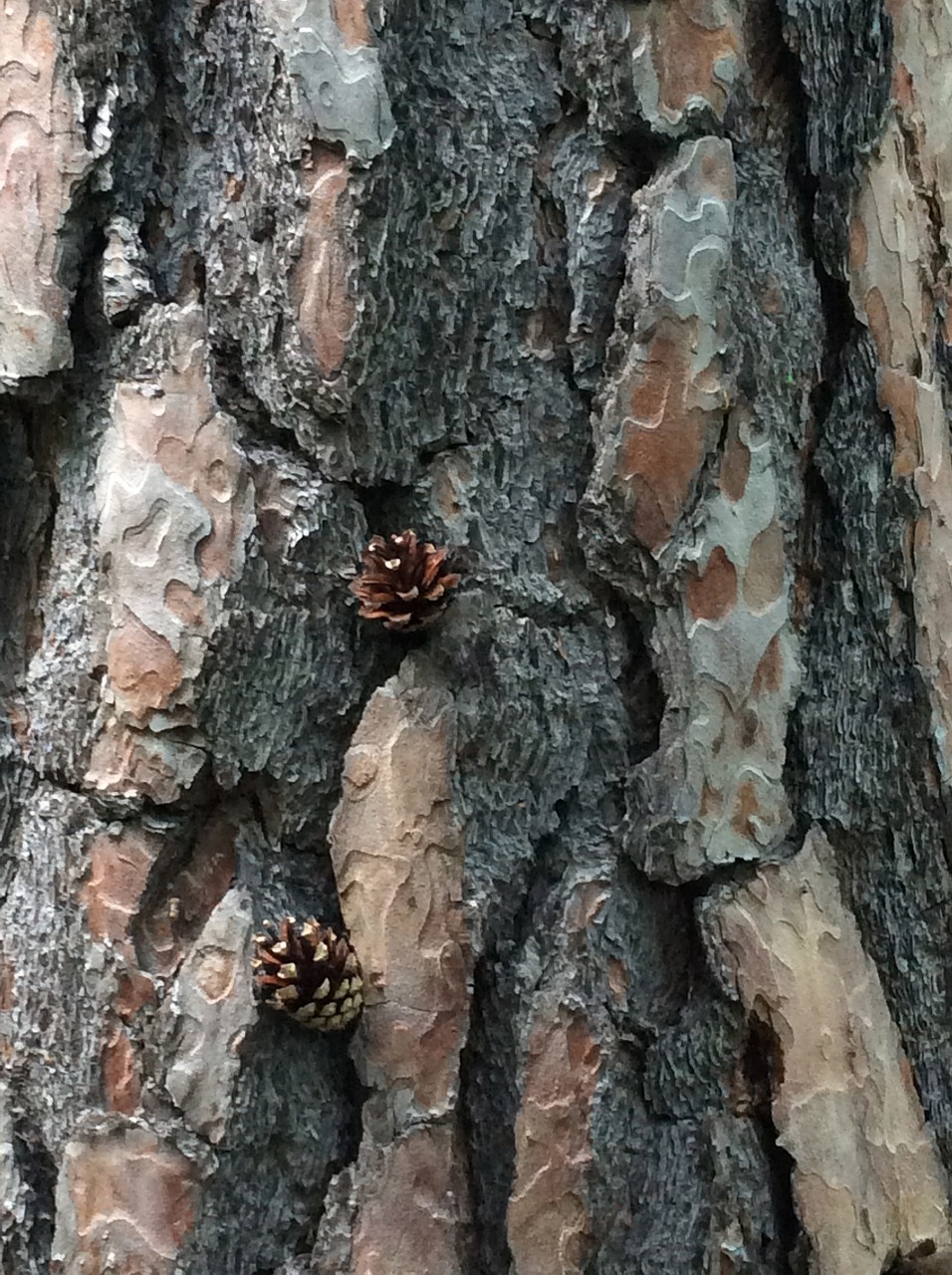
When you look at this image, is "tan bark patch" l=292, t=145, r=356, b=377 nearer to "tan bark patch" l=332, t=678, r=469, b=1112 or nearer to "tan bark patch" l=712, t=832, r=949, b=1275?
"tan bark patch" l=332, t=678, r=469, b=1112

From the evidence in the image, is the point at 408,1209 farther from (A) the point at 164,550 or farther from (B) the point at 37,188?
(B) the point at 37,188

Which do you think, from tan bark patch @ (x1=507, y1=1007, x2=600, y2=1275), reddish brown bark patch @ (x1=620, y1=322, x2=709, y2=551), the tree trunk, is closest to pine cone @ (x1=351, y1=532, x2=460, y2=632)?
the tree trunk

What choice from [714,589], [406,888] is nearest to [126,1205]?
[406,888]

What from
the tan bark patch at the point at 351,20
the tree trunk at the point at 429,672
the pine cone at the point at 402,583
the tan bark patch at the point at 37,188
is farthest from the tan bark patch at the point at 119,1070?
the tan bark patch at the point at 351,20

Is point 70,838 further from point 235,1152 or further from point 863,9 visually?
point 863,9

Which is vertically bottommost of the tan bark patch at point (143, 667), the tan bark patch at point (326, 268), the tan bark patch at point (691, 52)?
the tan bark patch at point (143, 667)

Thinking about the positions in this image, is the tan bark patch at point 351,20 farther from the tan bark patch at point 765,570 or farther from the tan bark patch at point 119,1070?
the tan bark patch at point 119,1070

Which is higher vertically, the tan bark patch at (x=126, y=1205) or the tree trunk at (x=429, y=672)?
the tree trunk at (x=429, y=672)
